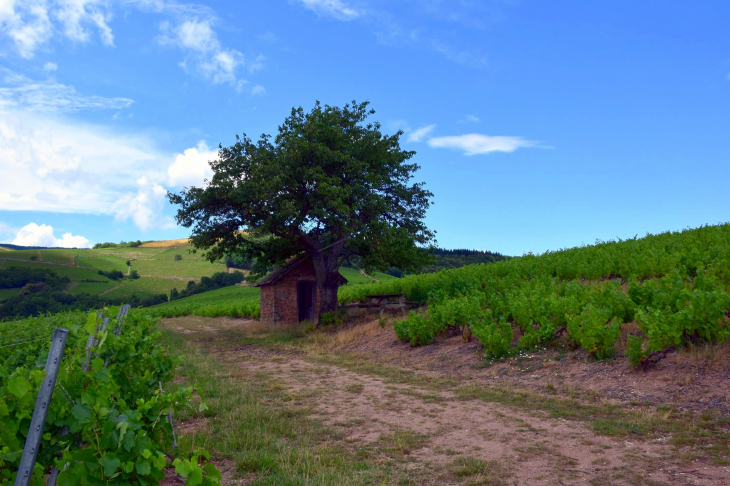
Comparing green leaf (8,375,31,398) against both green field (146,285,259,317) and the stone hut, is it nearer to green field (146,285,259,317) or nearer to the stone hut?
the stone hut

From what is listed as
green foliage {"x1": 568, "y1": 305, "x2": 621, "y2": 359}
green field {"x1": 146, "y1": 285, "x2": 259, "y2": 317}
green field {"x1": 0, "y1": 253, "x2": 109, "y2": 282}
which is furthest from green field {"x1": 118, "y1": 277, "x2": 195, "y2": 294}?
green foliage {"x1": 568, "y1": 305, "x2": 621, "y2": 359}

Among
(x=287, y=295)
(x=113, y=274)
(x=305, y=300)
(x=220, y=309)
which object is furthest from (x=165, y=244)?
(x=287, y=295)

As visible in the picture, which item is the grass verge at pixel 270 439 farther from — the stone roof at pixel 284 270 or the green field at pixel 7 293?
the green field at pixel 7 293

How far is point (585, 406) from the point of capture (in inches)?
328

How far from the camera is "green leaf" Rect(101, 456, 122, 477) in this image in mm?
3619

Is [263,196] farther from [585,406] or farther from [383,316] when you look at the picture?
[585,406]

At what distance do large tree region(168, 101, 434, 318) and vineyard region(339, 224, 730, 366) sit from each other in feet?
16.8

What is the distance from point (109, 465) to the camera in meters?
3.64

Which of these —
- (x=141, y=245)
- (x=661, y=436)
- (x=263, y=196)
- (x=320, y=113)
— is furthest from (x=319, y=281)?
(x=141, y=245)

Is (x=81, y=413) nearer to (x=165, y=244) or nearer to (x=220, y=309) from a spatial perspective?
(x=220, y=309)

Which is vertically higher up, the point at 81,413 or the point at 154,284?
the point at 154,284

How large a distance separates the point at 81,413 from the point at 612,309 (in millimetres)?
11538

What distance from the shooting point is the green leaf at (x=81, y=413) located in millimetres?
3773

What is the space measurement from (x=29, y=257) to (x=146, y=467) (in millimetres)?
134625
